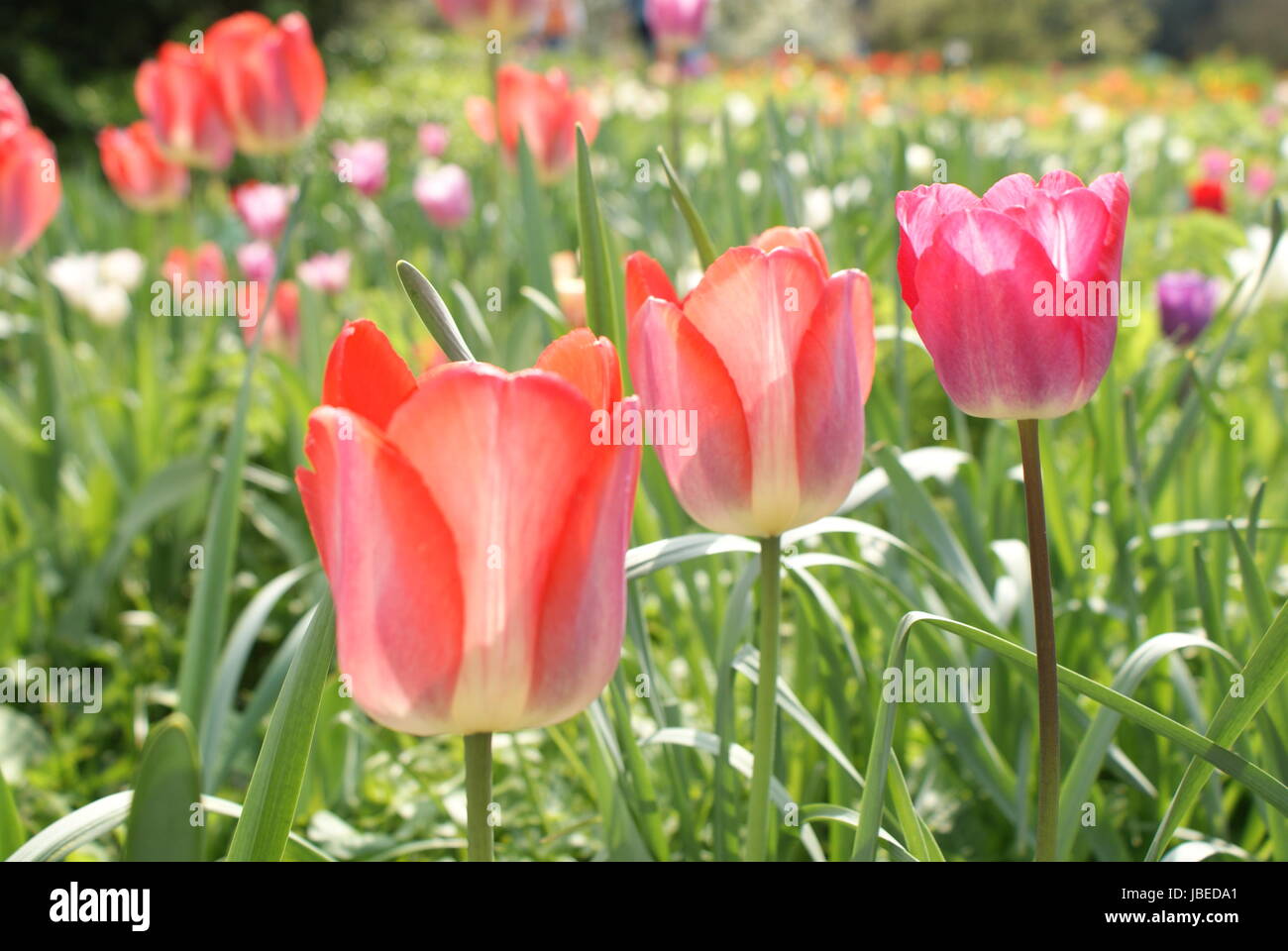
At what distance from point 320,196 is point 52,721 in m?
2.79

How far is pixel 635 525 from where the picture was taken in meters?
1.20

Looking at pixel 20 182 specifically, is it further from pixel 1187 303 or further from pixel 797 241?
pixel 1187 303

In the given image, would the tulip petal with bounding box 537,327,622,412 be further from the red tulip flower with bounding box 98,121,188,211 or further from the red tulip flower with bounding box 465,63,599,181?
the red tulip flower with bounding box 98,121,188,211

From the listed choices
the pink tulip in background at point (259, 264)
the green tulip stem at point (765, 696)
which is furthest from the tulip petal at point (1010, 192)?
the pink tulip in background at point (259, 264)

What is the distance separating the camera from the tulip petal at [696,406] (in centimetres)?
66

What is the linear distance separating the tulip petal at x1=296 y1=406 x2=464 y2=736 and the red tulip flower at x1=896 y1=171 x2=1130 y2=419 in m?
0.31

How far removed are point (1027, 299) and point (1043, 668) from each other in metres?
0.20

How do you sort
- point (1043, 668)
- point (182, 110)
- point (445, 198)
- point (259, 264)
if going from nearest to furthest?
point (1043, 668), point (182, 110), point (259, 264), point (445, 198)

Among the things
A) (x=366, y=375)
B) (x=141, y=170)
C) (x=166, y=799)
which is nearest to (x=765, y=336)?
(x=366, y=375)

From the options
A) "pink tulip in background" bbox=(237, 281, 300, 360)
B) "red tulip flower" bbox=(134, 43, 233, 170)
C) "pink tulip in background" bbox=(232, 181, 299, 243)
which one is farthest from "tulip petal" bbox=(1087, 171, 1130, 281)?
"pink tulip in background" bbox=(232, 181, 299, 243)

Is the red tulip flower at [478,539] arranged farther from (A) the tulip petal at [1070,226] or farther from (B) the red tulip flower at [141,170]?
(B) the red tulip flower at [141,170]

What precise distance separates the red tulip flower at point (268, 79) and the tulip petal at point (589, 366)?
1.81 m

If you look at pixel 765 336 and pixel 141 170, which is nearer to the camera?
pixel 765 336
